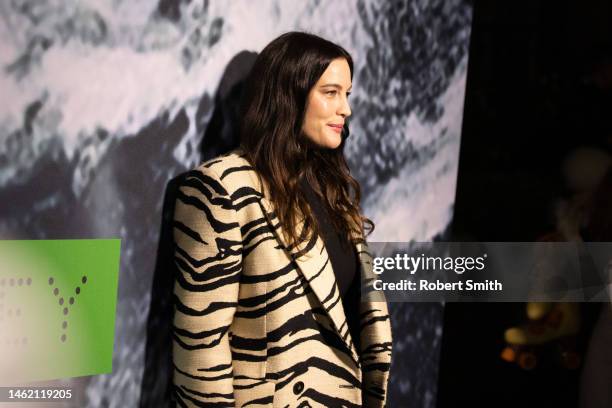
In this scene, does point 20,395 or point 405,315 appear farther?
point 405,315

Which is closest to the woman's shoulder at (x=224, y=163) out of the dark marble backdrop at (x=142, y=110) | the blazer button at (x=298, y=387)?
the dark marble backdrop at (x=142, y=110)

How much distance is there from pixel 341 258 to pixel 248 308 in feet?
1.16

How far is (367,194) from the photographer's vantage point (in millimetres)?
2525

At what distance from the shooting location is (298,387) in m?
1.96

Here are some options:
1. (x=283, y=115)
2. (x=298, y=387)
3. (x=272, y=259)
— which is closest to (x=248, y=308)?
(x=272, y=259)

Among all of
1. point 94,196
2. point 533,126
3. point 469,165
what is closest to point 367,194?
point 469,165

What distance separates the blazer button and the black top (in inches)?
11.6

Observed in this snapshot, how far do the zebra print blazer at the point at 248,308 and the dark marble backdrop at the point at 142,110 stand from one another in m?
0.12

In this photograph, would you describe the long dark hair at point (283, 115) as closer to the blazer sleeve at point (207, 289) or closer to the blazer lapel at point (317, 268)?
the blazer lapel at point (317, 268)

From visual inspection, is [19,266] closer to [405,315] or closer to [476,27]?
[405,315]

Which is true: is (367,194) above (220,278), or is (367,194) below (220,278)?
above

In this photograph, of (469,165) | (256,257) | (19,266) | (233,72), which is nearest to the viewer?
(19,266)

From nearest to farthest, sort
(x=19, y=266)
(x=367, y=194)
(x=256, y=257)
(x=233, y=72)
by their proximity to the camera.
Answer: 1. (x=19, y=266)
2. (x=256, y=257)
3. (x=233, y=72)
4. (x=367, y=194)

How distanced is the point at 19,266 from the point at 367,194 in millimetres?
1201
